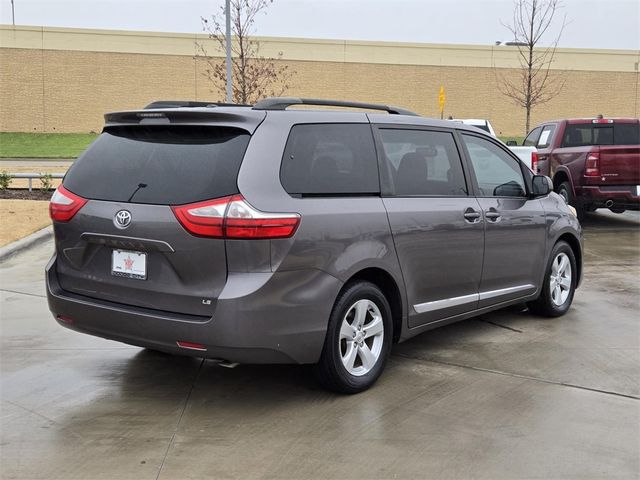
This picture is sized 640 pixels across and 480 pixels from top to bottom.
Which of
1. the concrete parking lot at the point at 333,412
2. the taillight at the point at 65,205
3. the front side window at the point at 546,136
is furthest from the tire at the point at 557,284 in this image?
the front side window at the point at 546,136

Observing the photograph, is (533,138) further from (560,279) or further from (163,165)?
(163,165)

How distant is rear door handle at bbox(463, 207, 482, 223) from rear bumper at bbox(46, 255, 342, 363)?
58.2 inches

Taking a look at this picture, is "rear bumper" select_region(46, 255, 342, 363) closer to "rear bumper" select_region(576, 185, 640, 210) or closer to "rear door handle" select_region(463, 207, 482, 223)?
"rear door handle" select_region(463, 207, 482, 223)

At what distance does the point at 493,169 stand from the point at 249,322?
2966 mm

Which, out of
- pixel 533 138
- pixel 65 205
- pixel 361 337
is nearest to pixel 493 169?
pixel 361 337

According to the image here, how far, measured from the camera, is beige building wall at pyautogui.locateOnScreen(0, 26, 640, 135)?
146 ft

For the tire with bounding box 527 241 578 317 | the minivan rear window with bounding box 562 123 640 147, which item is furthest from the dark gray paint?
the minivan rear window with bounding box 562 123 640 147

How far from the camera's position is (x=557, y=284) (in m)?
6.38

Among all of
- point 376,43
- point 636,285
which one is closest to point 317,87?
point 376,43

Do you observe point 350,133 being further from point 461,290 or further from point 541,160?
point 541,160

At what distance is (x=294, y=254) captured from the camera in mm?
3842

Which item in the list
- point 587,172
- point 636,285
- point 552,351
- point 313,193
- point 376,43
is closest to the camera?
point 313,193

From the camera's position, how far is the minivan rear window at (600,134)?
12547 mm

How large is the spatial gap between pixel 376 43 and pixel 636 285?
40.6 meters
